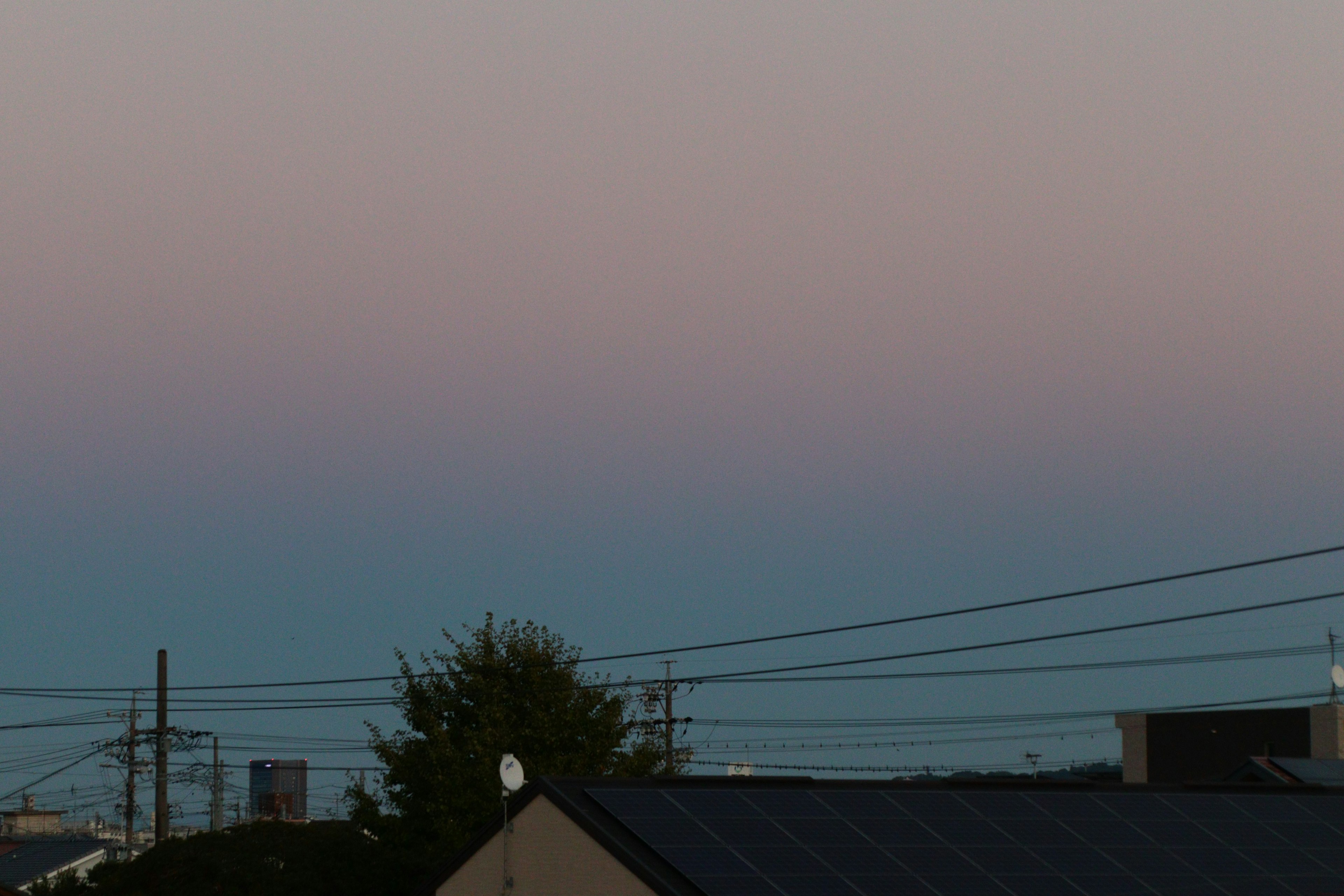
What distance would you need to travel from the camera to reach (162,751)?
57.7m

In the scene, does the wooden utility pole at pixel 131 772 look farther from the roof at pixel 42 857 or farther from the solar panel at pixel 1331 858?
the solar panel at pixel 1331 858

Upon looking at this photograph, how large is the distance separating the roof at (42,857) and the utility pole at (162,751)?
43.2 meters

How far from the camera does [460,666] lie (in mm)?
50188

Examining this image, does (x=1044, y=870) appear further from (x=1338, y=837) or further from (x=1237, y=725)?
(x=1237, y=725)

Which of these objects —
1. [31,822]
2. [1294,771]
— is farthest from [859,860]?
[31,822]

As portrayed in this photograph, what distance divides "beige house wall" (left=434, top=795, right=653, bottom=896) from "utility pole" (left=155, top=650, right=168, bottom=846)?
3209 centimetres

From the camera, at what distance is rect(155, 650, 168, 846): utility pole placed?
5569 centimetres

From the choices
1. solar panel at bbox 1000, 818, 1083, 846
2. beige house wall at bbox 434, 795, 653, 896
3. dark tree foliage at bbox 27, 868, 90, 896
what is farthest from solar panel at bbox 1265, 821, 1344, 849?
dark tree foliage at bbox 27, 868, 90, 896

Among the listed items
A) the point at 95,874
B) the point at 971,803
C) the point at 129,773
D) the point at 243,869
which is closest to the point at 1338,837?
the point at 971,803

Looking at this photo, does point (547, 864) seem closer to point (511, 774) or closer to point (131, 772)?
point (511, 774)

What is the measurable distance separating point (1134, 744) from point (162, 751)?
175 feet

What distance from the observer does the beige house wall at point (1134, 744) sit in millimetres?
81188

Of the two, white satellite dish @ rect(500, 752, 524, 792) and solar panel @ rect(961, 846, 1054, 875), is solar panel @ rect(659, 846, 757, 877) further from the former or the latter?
solar panel @ rect(961, 846, 1054, 875)

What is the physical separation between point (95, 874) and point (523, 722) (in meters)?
14.1
